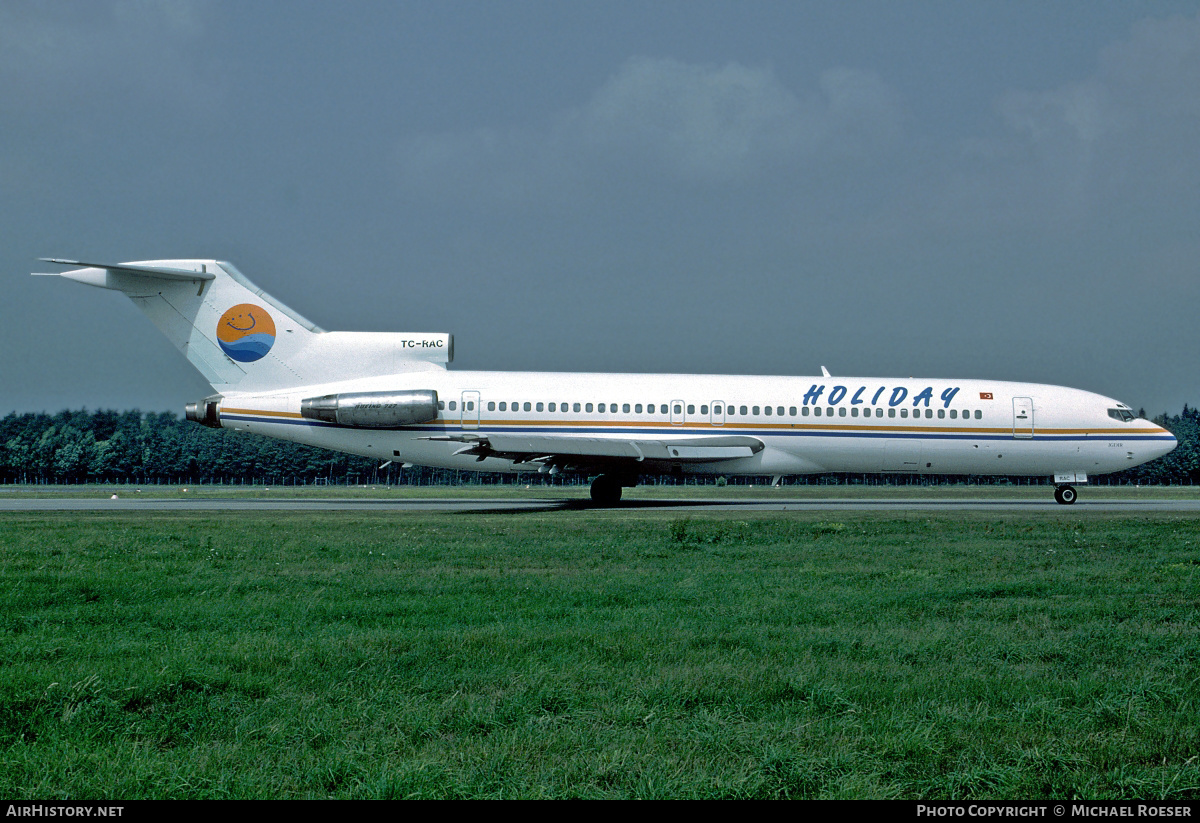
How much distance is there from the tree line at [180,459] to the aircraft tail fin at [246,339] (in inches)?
2529

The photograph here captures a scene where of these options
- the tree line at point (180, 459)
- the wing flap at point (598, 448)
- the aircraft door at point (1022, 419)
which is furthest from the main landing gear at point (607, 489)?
the tree line at point (180, 459)

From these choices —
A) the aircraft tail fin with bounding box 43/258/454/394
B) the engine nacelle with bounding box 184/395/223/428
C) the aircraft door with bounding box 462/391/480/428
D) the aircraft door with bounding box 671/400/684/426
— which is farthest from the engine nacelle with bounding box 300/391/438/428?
the aircraft door with bounding box 671/400/684/426

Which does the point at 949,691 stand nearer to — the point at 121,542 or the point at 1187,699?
the point at 1187,699

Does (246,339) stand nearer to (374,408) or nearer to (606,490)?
(374,408)

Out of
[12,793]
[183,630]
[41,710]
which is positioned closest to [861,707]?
[12,793]

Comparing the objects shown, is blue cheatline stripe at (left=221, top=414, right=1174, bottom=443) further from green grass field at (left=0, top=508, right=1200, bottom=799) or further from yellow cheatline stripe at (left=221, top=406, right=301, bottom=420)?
green grass field at (left=0, top=508, right=1200, bottom=799)

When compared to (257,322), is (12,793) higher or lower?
lower

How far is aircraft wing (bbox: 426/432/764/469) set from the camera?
23.8m

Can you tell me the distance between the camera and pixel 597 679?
569cm

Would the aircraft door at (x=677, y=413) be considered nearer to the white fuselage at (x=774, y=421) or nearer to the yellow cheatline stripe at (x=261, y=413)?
the white fuselage at (x=774, y=421)

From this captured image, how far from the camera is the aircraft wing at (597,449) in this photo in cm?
2378

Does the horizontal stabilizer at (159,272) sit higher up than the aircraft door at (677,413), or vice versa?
the horizontal stabilizer at (159,272)

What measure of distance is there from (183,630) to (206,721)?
276 centimetres

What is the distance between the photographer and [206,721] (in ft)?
16.0
